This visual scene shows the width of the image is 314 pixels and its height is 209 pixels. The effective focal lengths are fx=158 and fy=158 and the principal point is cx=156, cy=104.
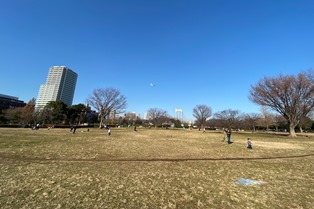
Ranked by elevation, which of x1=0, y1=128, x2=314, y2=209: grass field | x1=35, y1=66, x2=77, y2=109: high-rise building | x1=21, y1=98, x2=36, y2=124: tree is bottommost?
x1=0, y1=128, x2=314, y2=209: grass field

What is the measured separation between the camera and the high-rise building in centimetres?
12002

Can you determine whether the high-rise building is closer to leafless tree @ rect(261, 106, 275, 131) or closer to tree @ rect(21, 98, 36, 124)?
tree @ rect(21, 98, 36, 124)

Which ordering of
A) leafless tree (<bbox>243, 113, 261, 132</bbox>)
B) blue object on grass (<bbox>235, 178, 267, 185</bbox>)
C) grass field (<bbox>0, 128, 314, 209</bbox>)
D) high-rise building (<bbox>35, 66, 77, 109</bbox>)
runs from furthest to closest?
1. high-rise building (<bbox>35, 66, 77, 109</bbox>)
2. leafless tree (<bbox>243, 113, 261, 132</bbox>)
3. blue object on grass (<bbox>235, 178, 267, 185</bbox>)
4. grass field (<bbox>0, 128, 314, 209</bbox>)

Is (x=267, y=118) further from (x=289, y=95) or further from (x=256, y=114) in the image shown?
(x=289, y=95)

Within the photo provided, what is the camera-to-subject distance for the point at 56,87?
120 metres

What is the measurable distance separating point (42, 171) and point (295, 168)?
1472 centimetres

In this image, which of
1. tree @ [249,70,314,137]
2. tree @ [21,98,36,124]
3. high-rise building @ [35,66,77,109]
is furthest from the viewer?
high-rise building @ [35,66,77,109]

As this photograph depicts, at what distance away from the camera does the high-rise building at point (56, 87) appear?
394 ft

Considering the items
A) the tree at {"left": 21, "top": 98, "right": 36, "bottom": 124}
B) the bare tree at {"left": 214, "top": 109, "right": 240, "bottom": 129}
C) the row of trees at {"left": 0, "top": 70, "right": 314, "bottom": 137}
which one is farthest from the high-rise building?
the bare tree at {"left": 214, "top": 109, "right": 240, "bottom": 129}

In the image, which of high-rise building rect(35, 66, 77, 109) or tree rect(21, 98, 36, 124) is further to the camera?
high-rise building rect(35, 66, 77, 109)

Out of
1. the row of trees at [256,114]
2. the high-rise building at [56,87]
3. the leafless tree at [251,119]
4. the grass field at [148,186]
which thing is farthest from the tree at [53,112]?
the leafless tree at [251,119]

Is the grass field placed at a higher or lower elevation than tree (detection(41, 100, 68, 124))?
lower

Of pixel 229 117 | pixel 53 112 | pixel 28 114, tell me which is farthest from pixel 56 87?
pixel 229 117

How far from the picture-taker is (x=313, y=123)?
85.6m
